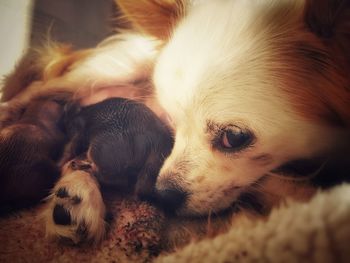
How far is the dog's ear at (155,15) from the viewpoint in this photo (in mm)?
1362

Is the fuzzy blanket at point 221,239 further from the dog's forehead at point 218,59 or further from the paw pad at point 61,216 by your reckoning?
the dog's forehead at point 218,59

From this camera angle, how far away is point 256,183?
1217 mm

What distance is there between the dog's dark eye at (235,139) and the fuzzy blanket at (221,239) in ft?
0.73

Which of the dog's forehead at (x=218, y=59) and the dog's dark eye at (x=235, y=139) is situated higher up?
the dog's forehead at (x=218, y=59)

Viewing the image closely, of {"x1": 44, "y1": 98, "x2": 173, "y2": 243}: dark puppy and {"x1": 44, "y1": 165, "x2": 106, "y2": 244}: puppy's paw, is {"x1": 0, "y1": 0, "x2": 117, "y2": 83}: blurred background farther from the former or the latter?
{"x1": 44, "y1": 165, "x2": 106, "y2": 244}: puppy's paw

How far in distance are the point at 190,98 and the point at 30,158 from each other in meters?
0.62

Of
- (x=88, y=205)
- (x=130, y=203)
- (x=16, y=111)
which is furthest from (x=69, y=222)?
(x=16, y=111)

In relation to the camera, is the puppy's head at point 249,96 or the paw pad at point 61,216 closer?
the puppy's head at point 249,96

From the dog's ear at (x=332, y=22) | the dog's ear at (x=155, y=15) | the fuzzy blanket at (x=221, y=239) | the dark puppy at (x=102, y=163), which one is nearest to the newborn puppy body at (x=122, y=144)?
the dark puppy at (x=102, y=163)

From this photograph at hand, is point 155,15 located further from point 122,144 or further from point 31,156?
point 31,156

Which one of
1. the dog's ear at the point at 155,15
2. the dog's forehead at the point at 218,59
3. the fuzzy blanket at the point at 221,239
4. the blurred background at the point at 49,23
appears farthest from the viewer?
the blurred background at the point at 49,23

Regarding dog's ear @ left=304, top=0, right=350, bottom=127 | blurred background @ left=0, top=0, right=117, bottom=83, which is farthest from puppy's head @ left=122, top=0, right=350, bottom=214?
blurred background @ left=0, top=0, right=117, bottom=83

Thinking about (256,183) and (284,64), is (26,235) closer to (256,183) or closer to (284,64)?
(256,183)

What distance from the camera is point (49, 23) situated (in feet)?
5.11
